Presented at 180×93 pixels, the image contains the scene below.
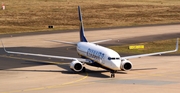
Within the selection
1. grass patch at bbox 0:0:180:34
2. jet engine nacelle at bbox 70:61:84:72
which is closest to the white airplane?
jet engine nacelle at bbox 70:61:84:72

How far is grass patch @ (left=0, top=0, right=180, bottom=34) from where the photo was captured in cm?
12494

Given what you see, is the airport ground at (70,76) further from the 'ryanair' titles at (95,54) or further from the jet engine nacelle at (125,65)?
the 'ryanair' titles at (95,54)

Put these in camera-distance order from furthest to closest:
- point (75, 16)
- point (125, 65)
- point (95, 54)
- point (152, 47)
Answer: point (75, 16) → point (152, 47) → point (95, 54) → point (125, 65)

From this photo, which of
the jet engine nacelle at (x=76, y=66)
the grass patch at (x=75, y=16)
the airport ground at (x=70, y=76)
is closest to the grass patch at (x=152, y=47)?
the airport ground at (x=70, y=76)

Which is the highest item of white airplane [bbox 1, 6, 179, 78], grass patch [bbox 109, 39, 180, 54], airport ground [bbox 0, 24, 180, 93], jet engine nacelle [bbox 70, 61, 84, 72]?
white airplane [bbox 1, 6, 179, 78]

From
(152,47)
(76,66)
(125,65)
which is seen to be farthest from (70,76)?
(152,47)

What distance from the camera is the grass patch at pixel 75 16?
125 m

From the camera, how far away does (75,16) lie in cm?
14300

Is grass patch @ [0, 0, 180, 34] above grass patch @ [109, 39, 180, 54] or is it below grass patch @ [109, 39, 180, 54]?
above

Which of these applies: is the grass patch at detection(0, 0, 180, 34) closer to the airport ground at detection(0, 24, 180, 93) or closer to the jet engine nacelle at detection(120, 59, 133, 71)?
the airport ground at detection(0, 24, 180, 93)

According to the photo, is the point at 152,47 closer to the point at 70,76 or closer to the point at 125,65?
the point at 125,65

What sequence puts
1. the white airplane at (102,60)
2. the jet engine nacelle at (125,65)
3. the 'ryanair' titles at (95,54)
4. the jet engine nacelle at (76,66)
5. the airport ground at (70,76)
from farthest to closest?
the jet engine nacelle at (76,66) → the 'ryanair' titles at (95,54) → the jet engine nacelle at (125,65) → the white airplane at (102,60) → the airport ground at (70,76)

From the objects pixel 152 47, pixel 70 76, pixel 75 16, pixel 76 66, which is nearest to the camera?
pixel 70 76

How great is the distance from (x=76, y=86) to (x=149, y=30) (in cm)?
6537
